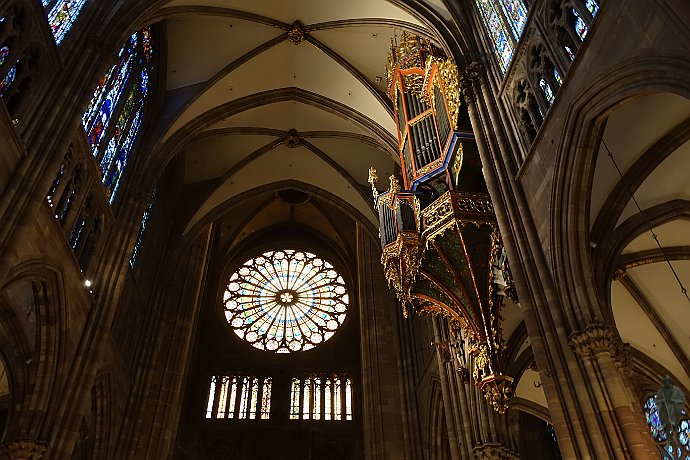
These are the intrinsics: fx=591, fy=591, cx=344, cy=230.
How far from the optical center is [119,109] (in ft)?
40.5

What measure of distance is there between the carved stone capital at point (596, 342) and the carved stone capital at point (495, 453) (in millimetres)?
4570

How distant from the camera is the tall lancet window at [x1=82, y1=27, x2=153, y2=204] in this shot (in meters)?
11.4

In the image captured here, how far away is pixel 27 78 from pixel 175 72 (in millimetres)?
6405

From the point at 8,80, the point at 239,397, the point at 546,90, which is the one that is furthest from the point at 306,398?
the point at 546,90

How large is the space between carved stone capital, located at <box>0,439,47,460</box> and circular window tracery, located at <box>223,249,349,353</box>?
38.2 ft

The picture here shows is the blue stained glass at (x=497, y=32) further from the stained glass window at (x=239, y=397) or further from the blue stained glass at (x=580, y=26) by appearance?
the stained glass window at (x=239, y=397)

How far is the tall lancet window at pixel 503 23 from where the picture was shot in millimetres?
9109

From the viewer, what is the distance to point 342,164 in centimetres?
→ 1809

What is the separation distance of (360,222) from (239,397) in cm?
682

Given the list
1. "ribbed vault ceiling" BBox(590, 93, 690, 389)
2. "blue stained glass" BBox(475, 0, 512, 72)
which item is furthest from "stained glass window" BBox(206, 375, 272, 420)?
"blue stained glass" BBox(475, 0, 512, 72)

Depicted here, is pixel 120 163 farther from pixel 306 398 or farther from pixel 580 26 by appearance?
pixel 306 398

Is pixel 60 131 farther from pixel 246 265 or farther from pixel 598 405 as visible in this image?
pixel 246 265

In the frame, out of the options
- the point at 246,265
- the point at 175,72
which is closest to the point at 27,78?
the point at 175,72

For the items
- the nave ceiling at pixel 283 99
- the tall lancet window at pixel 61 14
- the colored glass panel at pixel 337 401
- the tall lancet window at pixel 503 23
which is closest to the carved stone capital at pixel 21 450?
the tall lancet window at pixel 61 14
